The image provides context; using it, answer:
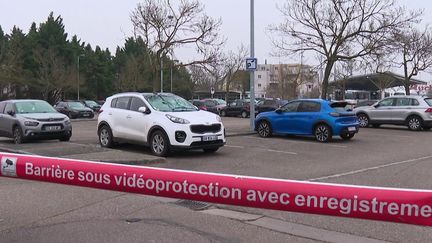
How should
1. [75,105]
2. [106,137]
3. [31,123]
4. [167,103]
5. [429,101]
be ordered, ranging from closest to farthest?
[167,103] → [106,137] → [31,123] → [429,101] → [75,105]

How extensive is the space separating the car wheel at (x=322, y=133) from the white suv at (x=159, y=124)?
484 centimetres

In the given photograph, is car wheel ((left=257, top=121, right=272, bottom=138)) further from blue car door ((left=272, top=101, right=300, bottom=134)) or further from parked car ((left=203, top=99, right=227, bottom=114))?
parked car ((left=203, top=99, right=227, bottom=114))

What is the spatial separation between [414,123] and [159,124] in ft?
48.2

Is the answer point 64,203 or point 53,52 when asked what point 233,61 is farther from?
point 64,203

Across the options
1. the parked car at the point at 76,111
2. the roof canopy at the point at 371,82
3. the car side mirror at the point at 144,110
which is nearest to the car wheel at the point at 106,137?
the car side mirror at the point at 144,110

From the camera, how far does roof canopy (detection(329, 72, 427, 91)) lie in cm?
5816

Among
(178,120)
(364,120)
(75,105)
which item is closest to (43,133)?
(178,120)

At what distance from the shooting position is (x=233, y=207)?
22.8 feet

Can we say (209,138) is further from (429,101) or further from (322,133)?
(429,101)

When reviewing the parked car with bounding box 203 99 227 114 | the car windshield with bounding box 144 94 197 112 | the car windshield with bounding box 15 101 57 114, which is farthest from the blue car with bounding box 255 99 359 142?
the parked car with bounding box 203 99 227 114

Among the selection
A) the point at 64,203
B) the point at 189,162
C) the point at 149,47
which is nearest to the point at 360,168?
the point at 189,162

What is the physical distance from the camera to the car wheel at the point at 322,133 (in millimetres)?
16484

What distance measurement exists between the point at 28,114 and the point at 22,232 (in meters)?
10.0

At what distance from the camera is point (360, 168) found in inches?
421
